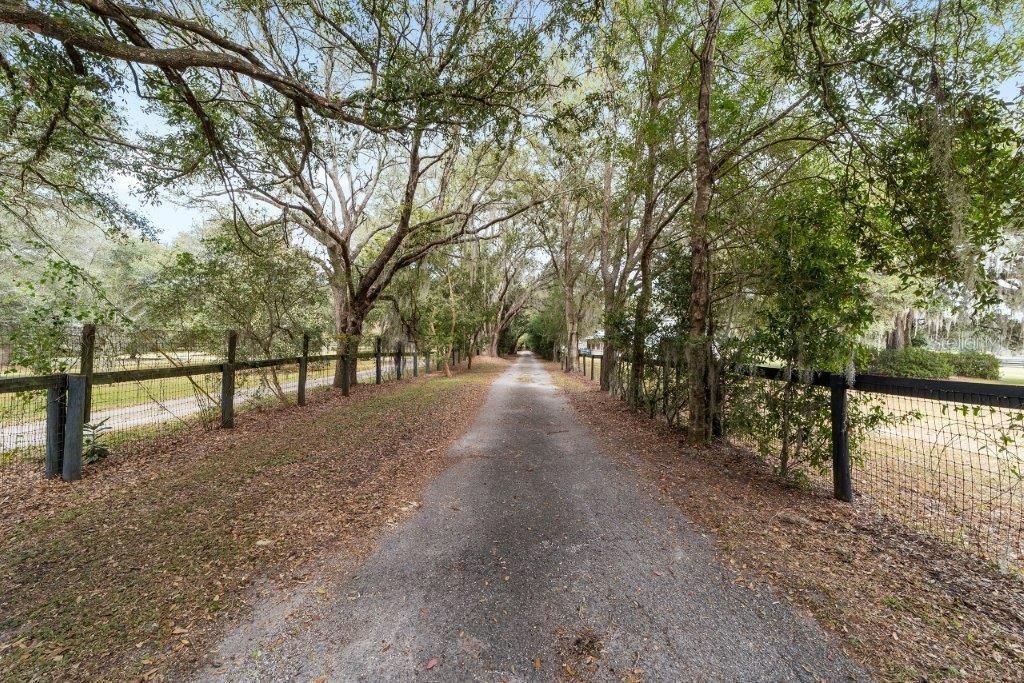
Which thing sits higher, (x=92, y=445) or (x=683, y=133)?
(x=683, y=133)

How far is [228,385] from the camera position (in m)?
6.77

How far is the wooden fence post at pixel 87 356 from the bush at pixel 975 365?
25.2 meters

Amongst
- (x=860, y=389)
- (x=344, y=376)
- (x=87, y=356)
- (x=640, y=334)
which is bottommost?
(x=344, y=376)

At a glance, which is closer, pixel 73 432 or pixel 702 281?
pixel 73 432

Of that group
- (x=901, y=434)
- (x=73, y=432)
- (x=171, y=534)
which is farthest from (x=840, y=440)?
(x=73, y=432)

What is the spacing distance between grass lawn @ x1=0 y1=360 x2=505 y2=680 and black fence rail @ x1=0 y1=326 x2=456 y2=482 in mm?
400

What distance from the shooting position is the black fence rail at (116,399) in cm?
419

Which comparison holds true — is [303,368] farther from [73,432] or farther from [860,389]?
[860,389]

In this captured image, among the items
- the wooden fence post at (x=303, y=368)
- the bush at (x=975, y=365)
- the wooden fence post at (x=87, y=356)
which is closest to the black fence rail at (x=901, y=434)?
the wooden fence post at (x=87, y=356)

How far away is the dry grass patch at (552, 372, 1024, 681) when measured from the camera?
2.00m

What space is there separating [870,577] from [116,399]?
8288 mm

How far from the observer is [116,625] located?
6.99 ft

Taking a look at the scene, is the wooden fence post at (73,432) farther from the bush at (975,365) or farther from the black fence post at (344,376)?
the bush at (975,365)

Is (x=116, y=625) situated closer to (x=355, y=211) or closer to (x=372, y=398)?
(x=372, y=398)
